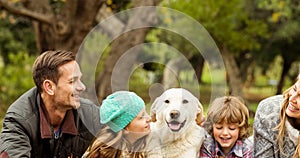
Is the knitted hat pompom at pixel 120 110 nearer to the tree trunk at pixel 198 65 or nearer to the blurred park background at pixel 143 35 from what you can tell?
the blurred park background at pixel 143 35

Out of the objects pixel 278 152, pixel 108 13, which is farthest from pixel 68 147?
pixel 108 13

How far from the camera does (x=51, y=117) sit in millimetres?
3801

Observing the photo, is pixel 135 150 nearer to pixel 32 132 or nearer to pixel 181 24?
pixel 32 132

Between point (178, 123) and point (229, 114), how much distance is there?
1.24 feet

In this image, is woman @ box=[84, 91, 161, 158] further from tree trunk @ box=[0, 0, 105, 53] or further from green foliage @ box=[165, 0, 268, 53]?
green foliage @ box=[165, 0, 268, 53]

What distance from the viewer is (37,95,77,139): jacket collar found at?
361 centimetres

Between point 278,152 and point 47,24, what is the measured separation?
5.79 meters

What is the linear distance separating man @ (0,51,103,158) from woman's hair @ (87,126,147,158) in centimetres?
20

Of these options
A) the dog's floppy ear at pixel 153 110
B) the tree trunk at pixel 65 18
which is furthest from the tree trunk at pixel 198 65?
the dog's floppy ear at pixel 153 110

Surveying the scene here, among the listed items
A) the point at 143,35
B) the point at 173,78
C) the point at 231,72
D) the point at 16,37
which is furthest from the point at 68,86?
the point at 16,37

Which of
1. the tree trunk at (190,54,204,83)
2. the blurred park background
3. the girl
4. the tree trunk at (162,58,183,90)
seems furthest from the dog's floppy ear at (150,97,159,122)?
the tree trunk at (190,54,204,83)

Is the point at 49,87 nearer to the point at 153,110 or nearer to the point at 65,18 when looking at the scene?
the point at 153,110

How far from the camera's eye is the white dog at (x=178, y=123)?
351 cm

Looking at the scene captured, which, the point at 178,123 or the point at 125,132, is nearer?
the point at 178,123
